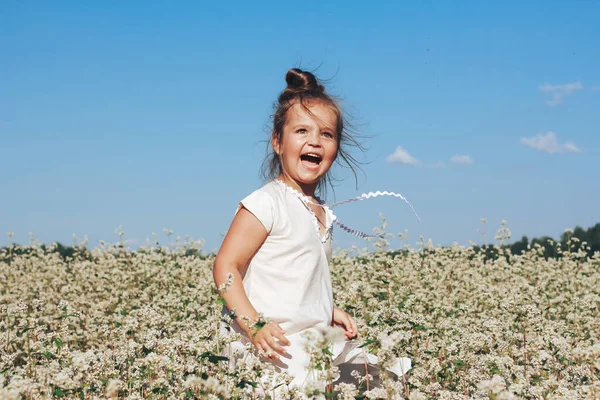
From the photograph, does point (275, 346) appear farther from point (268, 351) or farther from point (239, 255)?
point (239, 255)

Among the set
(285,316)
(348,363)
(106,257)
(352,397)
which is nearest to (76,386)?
(352,397)

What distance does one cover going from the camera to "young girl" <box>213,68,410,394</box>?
4.75 meters

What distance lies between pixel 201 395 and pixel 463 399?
1616mm

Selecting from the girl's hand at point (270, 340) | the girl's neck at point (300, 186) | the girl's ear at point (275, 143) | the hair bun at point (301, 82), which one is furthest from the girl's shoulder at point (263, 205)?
the hair bun at point (301, 82)

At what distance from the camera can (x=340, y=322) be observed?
5.57 m

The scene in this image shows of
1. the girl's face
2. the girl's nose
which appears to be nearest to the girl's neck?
the girl's face

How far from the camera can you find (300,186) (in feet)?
19.0

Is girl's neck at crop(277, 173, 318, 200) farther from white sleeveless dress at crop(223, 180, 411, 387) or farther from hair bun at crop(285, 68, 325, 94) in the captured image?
hair bun at crop(285, 68, 325, 94)

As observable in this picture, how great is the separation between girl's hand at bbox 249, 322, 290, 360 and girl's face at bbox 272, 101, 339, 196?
1.60 m

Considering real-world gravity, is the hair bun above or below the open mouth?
above

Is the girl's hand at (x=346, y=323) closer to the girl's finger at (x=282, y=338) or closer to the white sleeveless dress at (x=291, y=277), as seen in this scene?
the white sleeveless dress at (x=291, y=277)

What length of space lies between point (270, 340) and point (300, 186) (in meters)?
1.72

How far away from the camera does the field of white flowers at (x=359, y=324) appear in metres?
3.84

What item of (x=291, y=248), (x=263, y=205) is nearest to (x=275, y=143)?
(x=263, y=205)
